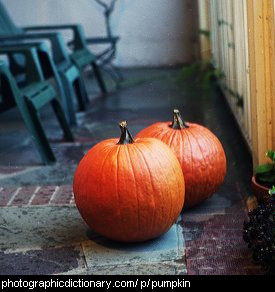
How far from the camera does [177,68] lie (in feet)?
28.9

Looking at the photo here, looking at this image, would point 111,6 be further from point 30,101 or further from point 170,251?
point 170,251

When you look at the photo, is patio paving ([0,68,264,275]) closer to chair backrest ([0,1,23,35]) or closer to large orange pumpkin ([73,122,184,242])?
large orange pumpkin ([73,122,184,242])

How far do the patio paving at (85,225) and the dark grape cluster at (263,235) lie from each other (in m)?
0.09

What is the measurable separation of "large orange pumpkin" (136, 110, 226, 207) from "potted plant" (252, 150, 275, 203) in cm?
21

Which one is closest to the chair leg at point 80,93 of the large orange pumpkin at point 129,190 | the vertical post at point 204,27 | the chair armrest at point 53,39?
the chair armrest at point 53,39

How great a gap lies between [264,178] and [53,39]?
10.2 ft

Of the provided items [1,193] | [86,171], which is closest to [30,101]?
[1,193]

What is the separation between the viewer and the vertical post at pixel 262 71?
3.55m

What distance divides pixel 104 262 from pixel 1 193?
1249 mm

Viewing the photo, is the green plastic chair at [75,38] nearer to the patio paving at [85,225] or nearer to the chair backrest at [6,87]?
the patio paving at [85,225]

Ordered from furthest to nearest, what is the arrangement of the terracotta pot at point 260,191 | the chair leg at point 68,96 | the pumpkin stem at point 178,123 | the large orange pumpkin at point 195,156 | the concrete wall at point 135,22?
the concrete wall at point 135,22, the chair leg at point 68,96, the pumpkin stem at point 178,123, the large orange pumpkin at point 195,156, the terracotta pot at point 260,191

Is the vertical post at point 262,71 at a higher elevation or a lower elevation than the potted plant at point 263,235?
higher

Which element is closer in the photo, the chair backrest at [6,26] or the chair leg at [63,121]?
the chair leg at [63,121]

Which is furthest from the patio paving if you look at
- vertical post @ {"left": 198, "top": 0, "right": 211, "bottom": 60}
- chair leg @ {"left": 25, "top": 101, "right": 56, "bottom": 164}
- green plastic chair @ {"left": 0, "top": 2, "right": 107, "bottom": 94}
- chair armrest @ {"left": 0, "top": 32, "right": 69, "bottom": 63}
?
vertical post @ {"left": 198, "top": 0, "right": 211, "bottom": 60}
